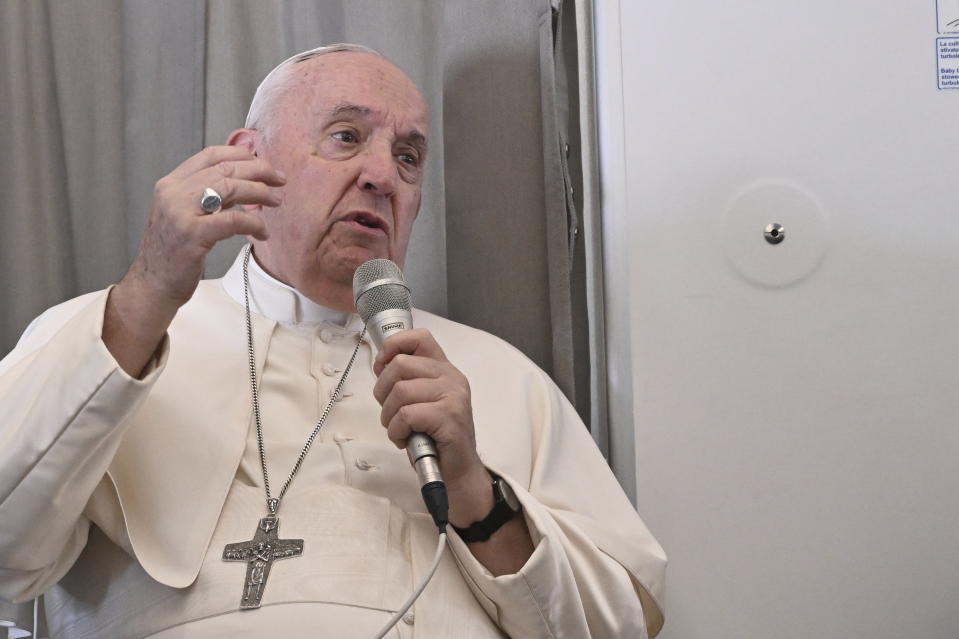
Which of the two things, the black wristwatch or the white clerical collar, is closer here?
the black wristwatch

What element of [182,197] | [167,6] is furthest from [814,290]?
[167,6]

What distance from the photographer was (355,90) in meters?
1.90

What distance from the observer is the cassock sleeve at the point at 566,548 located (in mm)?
1477

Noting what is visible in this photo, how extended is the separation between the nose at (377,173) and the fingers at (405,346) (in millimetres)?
546

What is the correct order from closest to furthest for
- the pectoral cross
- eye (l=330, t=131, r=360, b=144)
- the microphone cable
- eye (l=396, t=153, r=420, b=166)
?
the microphone cable → the pectoral cross → eye (l=330, t=131, r=360, b=144) → eye (l=396, t=153, r=420, b=166)

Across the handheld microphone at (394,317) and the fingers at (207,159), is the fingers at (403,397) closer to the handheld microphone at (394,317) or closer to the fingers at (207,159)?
the handheld microphone at (394,317)

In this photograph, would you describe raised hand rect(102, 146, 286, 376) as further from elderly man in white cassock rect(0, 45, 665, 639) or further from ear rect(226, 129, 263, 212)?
ear rect(226, 129, 263, 212)

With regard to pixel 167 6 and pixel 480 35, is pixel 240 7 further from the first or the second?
pixel 480 35

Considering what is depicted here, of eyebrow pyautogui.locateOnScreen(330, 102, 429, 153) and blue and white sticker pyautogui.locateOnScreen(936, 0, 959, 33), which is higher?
blue and white sticker pyautogui.locateOnScreen(936, 0, 959, 33)

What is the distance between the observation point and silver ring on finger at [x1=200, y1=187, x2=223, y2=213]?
1296 millimetres

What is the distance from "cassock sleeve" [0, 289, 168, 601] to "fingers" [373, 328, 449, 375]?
0.29m

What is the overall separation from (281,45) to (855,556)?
5.62 ft

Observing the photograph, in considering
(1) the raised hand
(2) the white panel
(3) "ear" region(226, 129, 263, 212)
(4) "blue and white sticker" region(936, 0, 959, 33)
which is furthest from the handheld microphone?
(4) "blue and white sticker" region(936, 0, 959, 33)

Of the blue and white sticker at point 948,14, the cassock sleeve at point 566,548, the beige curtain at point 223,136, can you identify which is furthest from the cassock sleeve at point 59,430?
the blue and white sticker at point 948,14
